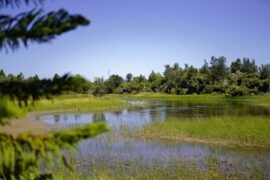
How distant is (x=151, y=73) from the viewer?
144 m

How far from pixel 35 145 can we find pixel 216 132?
23.9 m

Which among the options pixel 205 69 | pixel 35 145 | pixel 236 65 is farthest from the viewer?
pixel 236 65

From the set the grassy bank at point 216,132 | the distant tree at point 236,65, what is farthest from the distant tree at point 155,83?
the grassy bank at point 216,132

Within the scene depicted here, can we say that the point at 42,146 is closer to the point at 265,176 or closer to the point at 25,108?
the point at 25,108

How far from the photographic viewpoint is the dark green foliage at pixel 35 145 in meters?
1.88

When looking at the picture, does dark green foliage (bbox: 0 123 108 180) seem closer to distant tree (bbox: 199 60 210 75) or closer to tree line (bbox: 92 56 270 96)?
tree line (bbox: 92 56 270 96)

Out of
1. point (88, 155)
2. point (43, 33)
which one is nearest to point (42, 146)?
point (43, 33)

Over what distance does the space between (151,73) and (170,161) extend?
12735 centimetres

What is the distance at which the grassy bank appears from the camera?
73.7ft

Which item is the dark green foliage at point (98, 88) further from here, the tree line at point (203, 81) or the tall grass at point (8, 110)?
the tall grass at point (8, 110)

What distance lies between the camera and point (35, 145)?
74.3 inches

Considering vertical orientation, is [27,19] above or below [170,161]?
above

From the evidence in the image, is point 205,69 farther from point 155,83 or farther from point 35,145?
point 35,145

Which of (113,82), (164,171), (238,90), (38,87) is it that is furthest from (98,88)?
(38,87)
